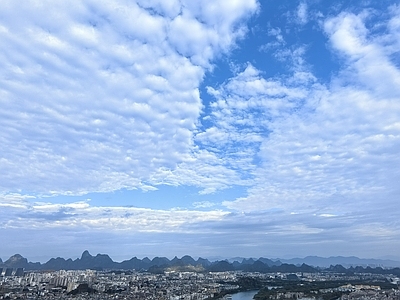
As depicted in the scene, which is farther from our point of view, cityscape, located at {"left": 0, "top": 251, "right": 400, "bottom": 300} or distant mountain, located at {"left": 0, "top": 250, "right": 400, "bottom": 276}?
distant mountain, located at {"left": 0, "top": 250, "right": 400, "bottom": 276}

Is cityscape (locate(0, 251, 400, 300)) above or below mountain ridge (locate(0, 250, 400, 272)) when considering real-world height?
below

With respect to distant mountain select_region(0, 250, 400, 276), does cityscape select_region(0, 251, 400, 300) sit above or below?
below

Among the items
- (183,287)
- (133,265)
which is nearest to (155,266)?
(133,265)

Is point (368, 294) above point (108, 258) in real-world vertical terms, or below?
below

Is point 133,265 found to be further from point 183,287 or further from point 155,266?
point 183,287

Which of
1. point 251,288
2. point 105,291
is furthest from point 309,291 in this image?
point 105,291

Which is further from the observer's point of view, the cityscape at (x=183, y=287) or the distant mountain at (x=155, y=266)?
the distant mountain at (x=155, y=266)

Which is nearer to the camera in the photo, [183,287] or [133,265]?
[183,287]

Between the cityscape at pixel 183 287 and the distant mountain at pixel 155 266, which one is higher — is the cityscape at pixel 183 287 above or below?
below

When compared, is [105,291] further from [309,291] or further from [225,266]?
[225,266]

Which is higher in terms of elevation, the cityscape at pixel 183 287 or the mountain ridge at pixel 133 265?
the mountain ridge at pixel 133 265

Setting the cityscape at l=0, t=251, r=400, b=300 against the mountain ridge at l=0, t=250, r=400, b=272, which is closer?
the cityscape at l=0, t=251, r=400, b=300
